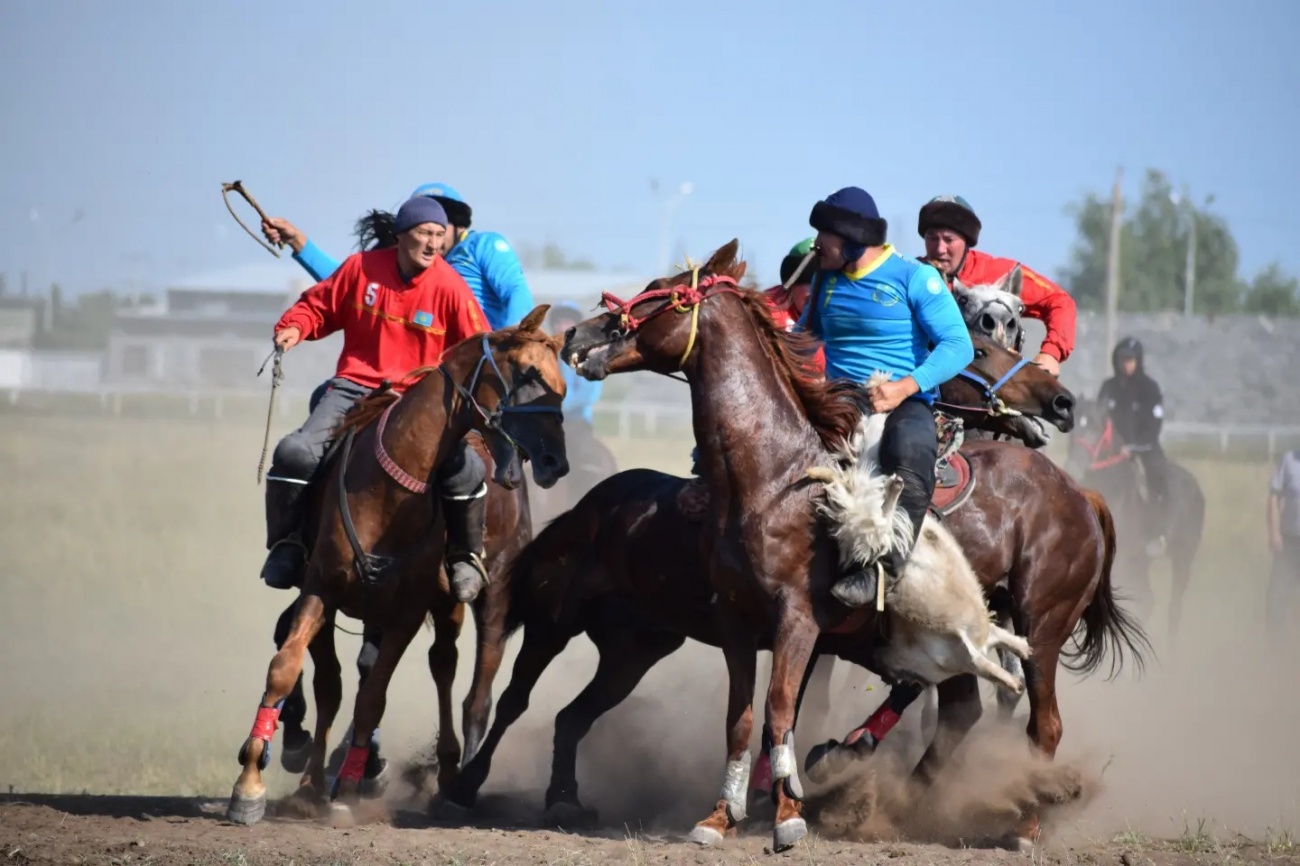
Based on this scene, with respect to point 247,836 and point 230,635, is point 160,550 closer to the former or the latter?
point 230,635

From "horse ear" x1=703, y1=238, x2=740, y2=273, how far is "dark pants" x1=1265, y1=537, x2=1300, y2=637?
9.41m

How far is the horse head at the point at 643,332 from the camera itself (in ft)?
22.1

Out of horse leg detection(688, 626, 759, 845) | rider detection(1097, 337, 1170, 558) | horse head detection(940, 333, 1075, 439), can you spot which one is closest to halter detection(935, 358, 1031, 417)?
horse head detection(940, 333, 1075, 439)

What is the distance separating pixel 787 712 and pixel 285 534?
2602mm

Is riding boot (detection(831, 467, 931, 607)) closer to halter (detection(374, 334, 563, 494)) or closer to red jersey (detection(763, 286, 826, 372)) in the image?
red jersey (detection(763, 286, 826, 372))

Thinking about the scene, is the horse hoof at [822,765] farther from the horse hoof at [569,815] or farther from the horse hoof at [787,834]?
the horse hoof at [787,834]

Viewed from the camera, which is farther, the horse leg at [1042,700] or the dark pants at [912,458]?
the horse leg at [1042,700]

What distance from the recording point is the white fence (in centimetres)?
3572

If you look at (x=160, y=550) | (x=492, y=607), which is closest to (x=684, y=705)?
(x=492, y=607)

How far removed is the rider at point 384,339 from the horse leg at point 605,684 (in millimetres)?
950

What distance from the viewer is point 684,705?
9781mm

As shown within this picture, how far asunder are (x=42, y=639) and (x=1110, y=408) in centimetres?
1033

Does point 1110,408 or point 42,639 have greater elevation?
point 1110,408

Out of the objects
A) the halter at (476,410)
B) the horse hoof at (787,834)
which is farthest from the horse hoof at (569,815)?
the halter at (476,410)
